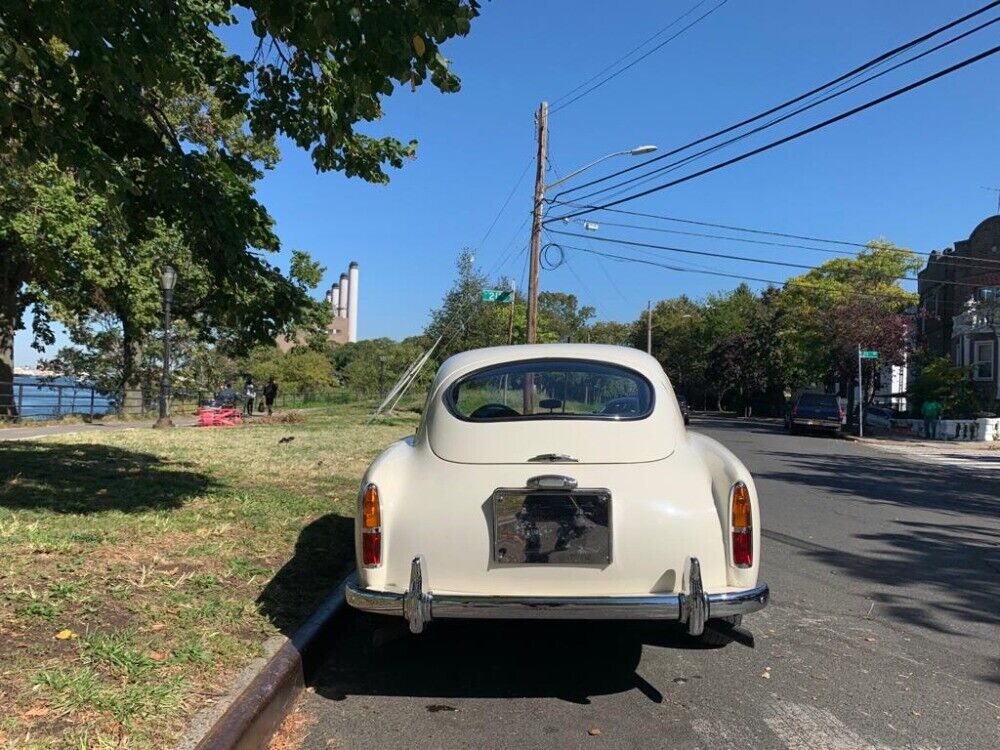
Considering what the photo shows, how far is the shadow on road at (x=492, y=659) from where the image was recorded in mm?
4059

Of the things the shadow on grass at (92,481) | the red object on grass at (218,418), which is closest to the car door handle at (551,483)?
the shadow on grass at (92,481)

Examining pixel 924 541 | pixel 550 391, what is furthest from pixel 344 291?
pixel 550 391

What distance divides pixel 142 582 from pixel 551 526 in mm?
2652

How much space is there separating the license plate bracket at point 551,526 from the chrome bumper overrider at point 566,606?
201 millimetres

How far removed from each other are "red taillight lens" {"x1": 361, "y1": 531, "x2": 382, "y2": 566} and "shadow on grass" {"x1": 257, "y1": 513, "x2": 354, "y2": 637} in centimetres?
83

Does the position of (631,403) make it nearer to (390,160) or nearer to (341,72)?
(341,72)

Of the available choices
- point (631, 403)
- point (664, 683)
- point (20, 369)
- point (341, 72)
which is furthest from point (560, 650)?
point (20, 369)

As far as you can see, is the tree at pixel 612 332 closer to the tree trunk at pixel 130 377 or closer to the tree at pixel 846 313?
the tree at pixel 846 313

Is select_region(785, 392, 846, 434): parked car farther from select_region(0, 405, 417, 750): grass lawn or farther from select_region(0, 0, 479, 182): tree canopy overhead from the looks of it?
select_region(0, 0, 479, 182): tree canopy overhead

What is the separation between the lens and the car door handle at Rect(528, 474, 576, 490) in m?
3.83

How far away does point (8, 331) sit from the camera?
2388 cm

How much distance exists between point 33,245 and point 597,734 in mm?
18416

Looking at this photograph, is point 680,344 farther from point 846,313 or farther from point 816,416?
point 816,416

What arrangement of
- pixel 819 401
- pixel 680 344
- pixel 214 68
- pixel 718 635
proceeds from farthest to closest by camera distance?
pixel 680 344 < pixel 819 401 < pixel 214 68 < pixel 718 635
